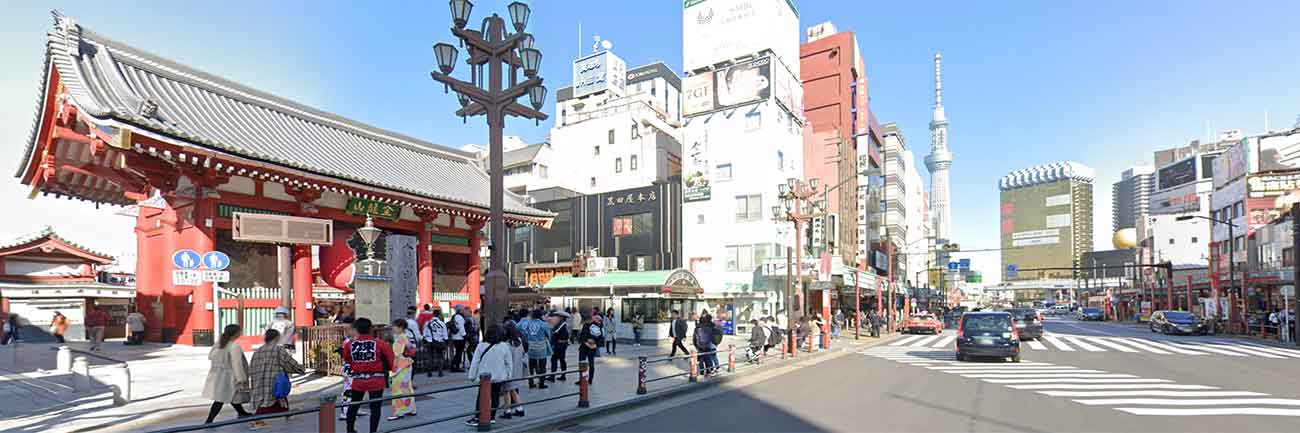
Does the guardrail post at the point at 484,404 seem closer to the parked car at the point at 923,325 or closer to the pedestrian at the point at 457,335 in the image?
the pedestrian at the point at 457,335

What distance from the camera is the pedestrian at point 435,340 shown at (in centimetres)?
1425

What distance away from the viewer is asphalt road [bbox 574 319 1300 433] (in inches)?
384

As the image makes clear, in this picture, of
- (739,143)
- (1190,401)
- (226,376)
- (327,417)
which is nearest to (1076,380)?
(1190,401)

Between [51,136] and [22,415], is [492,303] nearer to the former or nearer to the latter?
[22,415]

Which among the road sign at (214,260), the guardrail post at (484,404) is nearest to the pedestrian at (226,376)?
the guardrail post at (484,404)

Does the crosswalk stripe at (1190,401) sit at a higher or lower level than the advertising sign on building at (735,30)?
lower

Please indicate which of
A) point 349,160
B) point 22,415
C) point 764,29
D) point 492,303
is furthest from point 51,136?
point 764,29

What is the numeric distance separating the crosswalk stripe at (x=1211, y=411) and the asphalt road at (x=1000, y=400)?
17 millimetres

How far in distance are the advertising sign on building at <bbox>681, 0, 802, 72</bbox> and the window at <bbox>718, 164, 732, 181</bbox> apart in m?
9.03

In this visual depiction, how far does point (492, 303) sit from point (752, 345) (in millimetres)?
9848

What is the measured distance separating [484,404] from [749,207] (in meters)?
37.2

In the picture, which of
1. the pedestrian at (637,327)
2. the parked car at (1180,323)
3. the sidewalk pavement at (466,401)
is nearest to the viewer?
the sidewalk pavement at (466,401)

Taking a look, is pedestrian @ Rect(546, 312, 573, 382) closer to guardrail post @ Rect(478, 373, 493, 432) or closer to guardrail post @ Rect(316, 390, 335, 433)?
guardrail post @ Rect(478, 373, 493, 432)

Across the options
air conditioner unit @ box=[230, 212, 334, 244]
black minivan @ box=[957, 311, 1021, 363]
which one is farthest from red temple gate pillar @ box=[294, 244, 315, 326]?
black minivan @ box=[957, 311, 1021, 363]
